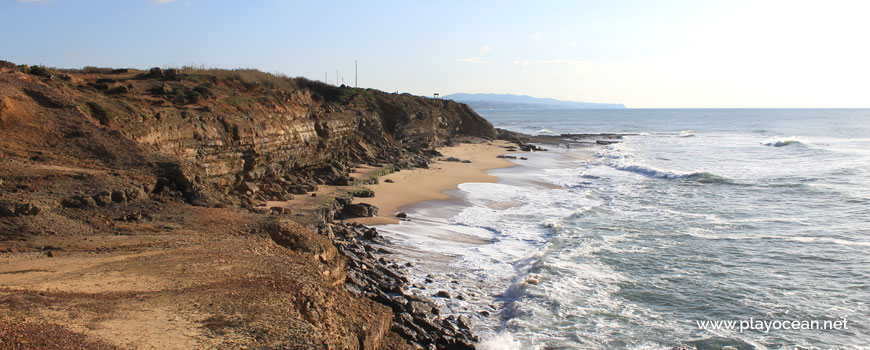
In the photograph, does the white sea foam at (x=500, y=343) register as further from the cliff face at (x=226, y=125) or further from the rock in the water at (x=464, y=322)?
the cliff face at (x=226, y=125)

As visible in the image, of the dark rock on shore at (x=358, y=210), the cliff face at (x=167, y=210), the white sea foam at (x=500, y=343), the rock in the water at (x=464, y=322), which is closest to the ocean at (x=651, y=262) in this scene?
the white sea foam at (x=500, y=343)

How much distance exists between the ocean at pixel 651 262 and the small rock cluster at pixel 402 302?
1.61 feet

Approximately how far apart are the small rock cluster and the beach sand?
13.4 ft

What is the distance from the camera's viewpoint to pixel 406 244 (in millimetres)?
14695

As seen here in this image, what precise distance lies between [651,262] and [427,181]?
13382mm

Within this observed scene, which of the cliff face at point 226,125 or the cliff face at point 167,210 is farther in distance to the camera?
the cliff face at point 226,125

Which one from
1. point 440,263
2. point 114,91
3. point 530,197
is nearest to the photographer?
point 440,263

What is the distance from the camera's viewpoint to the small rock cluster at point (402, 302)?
9.07 metres

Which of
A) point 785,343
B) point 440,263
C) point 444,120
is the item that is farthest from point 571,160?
point 785,343

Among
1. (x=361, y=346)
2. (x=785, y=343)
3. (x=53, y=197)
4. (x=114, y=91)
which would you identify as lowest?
(x=785, y=343)

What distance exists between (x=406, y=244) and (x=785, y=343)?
8.53 metres

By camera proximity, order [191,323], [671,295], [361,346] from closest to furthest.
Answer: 1. [191,323]
2. [361,346]
3. [671,295]

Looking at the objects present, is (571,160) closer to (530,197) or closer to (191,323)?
(530,197)

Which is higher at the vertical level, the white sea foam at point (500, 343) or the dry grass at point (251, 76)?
the dry grass at point (251, 76)
